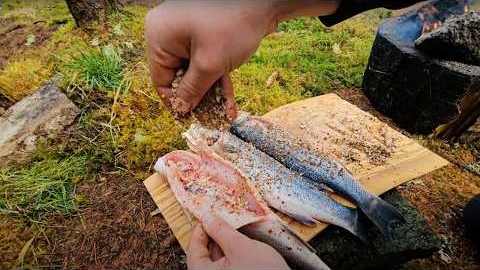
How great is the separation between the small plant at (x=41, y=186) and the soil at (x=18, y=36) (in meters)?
3.20

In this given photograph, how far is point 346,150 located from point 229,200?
127 cm

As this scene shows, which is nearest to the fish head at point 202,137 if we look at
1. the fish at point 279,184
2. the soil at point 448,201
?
the fish at point 279,184

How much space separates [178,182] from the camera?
2.74 meters

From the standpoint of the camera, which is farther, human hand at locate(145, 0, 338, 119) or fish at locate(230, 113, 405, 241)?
fish at locate(230, 113, 405, 241)

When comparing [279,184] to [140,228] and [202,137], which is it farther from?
[140,228]

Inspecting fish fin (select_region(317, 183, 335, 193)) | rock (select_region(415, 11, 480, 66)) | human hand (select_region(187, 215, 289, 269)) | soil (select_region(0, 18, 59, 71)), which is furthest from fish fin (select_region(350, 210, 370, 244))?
soil (select_region(0, 18, 59, 71))

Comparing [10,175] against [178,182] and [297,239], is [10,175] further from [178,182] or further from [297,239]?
[297,239]

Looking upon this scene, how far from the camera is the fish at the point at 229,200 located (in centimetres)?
234

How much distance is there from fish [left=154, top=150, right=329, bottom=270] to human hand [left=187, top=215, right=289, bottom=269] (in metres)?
0.18

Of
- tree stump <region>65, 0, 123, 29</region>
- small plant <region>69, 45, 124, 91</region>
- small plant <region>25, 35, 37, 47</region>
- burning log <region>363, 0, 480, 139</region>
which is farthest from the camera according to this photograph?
small plant <region>25, 35, 37, 47</region>

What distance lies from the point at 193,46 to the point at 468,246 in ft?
10.2

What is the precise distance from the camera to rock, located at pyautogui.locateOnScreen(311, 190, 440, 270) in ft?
8.08

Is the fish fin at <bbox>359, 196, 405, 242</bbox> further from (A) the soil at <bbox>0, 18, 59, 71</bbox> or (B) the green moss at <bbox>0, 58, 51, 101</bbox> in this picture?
(A) the soil at <bbox>0, 18, 59, 71</bbox>

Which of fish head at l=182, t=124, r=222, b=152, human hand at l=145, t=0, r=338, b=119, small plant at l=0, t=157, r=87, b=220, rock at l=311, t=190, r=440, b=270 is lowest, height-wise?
small plant at l=0, t=157, r=87, b=220
